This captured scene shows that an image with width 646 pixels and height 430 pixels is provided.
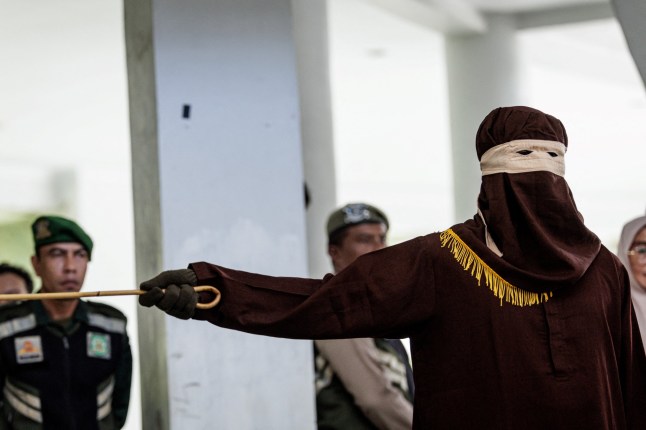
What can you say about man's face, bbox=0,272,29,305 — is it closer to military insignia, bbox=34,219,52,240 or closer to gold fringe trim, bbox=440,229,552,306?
military insignia, bbox=34,219,52,240

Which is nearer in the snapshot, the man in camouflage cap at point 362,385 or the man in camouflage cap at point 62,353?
the man in camouflage cap at point 62,353

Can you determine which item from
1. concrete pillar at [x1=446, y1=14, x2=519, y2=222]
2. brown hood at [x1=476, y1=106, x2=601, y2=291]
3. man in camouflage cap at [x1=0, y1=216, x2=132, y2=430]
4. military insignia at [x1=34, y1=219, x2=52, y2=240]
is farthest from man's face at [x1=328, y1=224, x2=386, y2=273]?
concrete pillar at [x1=446, y1=14, x2=519, y2=222]

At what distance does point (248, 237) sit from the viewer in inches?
190

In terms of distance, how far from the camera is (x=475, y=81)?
907 centimetres

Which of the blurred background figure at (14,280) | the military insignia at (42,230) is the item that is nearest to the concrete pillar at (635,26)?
the military insignia at (42,230)

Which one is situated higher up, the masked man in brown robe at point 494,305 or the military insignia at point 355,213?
the military insignia at point 355,213

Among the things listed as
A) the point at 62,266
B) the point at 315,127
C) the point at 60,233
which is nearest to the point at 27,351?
the point at 62,266

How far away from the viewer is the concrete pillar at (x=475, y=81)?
9.01 m

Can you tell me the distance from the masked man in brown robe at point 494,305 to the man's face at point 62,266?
168 centimetres

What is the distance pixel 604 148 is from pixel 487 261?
11620 millimetres

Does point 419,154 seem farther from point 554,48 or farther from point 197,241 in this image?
point 197,241

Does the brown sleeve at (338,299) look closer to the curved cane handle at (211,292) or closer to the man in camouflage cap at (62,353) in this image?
the curved cane handle at (211,292)

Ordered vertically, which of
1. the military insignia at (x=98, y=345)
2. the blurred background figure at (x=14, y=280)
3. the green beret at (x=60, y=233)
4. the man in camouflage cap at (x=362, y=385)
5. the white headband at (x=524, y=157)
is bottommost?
the man in camouflage cap at (x=362, y=385)

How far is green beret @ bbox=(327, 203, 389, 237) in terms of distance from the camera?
548 cm
